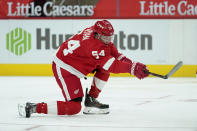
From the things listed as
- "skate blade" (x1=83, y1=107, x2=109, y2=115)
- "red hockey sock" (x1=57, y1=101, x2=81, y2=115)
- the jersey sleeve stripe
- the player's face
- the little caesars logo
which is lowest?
"skate blade" (x1=83, y1=107, x2=109, y2=115)

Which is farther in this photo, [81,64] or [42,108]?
[81,64]

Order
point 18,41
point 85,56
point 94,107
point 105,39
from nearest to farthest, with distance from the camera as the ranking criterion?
1. point 105,39
2. point 85,56
3. point 94,107
4. point 18,41

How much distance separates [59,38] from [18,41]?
860mm

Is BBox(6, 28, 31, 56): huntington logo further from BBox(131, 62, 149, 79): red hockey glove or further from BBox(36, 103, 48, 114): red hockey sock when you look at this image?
BBox(131, 62, 149, 79): red hockey glove

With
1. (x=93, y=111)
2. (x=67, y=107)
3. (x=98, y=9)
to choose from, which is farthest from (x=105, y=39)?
(x=98, y=9)

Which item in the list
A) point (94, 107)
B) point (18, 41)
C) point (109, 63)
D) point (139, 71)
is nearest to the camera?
point (139, 71)

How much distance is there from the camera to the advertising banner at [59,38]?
33.7 ft

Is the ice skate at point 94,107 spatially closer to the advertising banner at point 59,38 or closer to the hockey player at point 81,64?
the hockey player at point 81,64

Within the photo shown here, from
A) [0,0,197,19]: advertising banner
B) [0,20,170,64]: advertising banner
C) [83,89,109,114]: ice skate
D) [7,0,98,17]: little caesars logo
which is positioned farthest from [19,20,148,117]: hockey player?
[7,0,98,17]: little caesars logo

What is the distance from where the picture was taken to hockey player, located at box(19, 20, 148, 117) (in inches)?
158

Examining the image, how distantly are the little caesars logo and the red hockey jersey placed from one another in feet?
20.5

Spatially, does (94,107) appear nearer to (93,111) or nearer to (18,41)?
(93,111)

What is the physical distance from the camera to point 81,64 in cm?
428

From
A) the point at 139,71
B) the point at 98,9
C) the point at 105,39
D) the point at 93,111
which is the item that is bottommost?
the point at 93,111
